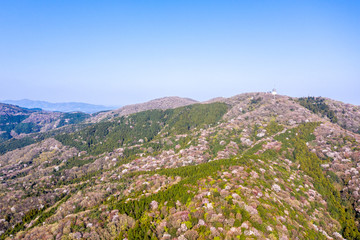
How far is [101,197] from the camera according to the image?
125812 millimetres

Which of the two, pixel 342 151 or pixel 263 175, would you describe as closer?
pixel 263 175

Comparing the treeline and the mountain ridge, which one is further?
the treeline

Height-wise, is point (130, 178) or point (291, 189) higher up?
point (291, 189)

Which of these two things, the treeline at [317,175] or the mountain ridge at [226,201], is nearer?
the mountain ridge at [226,201]

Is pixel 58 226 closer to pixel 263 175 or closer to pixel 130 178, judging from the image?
pixel 130 178

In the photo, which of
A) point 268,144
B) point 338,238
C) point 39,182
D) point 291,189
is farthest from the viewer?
point 39,182

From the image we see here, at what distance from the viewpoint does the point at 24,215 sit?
123 m

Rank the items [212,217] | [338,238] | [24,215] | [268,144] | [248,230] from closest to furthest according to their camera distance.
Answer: [248,230], [212,217], [338,238], [24,215], [268,144]

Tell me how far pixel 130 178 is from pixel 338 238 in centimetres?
14090

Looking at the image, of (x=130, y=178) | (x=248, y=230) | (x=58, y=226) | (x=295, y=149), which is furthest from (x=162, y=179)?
(x=295, y=149)

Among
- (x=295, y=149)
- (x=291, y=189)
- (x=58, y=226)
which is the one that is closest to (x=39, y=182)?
(x=58, y=226)

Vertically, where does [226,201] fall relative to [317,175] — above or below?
above

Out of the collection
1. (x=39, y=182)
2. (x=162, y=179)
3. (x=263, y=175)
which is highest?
(x=263, y=175)

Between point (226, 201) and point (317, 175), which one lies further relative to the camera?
point (317, 175)
